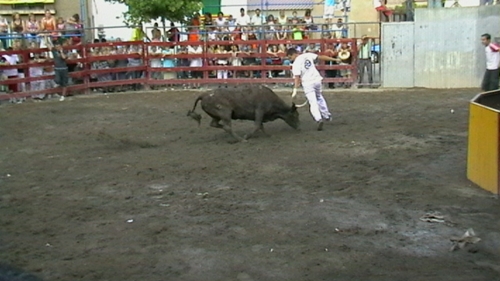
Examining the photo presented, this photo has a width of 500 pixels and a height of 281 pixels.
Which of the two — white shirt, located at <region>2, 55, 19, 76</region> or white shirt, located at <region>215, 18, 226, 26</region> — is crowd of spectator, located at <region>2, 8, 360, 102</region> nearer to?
white shirt, located at <region>215, 18, 226, 26</region>

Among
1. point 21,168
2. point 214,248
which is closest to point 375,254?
point 214,248

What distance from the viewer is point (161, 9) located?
2323cm

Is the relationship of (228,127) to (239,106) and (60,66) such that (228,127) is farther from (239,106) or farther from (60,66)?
(60,66)

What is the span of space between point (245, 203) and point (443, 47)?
533 inches

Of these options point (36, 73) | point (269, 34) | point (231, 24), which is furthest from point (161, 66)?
point (36, 73)

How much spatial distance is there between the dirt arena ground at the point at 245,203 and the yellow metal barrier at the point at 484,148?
A: 200 millimetres

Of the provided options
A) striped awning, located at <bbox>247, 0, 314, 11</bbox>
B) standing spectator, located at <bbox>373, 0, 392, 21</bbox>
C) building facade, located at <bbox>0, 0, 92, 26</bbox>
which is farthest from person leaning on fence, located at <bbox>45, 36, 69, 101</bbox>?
standing spectator, located at <bbox>373, 0, 392, 21</bbox>

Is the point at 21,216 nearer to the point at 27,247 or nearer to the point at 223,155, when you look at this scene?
the point at 27,247

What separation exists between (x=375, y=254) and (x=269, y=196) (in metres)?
2.26

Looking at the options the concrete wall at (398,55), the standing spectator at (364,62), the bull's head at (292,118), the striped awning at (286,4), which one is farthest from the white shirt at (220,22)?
the bull's head at (292,118)

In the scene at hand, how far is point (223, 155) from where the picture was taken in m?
11.0

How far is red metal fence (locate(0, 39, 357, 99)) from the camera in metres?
20.3

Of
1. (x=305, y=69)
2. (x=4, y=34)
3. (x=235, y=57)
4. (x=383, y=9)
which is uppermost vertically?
(x=383, y=9)

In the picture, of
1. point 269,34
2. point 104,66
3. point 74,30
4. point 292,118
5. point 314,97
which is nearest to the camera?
point 292,118
